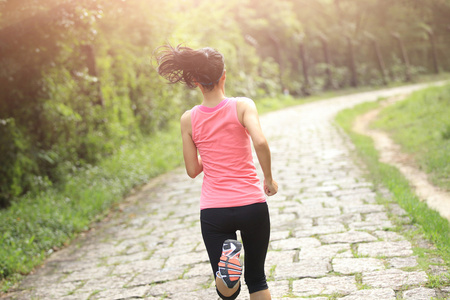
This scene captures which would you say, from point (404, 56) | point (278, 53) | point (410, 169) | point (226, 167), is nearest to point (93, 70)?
point (410, 169)

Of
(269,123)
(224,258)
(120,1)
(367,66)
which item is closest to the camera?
(224,258)

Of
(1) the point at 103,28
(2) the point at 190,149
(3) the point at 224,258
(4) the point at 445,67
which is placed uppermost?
(1) the point at 103,28

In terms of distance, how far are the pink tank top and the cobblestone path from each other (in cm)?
134

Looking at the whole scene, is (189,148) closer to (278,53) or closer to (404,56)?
(278,53)

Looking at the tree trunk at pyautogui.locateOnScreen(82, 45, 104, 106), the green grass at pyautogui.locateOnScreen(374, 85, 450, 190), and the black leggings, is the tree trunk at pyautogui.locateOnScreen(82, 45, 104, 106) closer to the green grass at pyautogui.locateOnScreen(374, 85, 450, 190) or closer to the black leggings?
the green grass at pyautogui.locateOnScreen(374, 85, 450, 190)

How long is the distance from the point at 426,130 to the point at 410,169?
11.2 feet

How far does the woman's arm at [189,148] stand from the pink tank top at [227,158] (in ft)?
0.30

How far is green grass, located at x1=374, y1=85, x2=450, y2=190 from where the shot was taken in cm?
778

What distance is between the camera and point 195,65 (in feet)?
9.50

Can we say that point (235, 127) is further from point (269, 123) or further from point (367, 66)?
point (367, 66)

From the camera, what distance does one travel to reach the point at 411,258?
13.8 feet

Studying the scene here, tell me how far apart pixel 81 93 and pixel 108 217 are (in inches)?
173

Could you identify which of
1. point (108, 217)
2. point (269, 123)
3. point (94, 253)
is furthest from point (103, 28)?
point (269, 123)

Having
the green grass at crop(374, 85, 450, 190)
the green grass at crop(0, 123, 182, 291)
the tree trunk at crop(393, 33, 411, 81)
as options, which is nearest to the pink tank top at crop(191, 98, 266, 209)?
the green grass at crop(0, 123, 182, 291)
